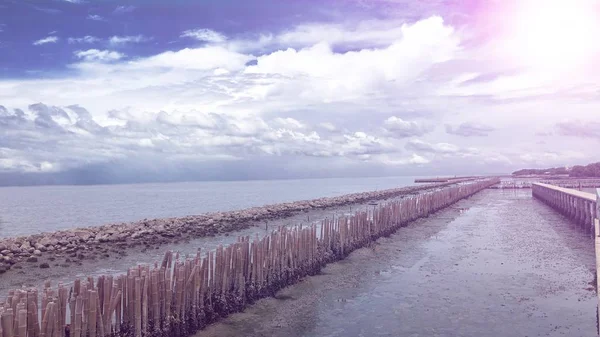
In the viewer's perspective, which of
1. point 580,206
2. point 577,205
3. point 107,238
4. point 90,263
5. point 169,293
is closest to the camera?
point 169,293

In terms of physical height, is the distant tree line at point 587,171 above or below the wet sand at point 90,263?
above

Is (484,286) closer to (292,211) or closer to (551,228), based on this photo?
(551,228)

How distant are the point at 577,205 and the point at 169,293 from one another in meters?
29.8

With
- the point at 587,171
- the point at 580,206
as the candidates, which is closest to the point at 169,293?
the point at 580,206

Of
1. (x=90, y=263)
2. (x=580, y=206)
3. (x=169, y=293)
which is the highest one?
(x=580, y=206)

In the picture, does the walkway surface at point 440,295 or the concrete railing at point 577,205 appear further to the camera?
the concrete railing at point 577,205

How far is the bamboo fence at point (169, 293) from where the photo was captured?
732 cm

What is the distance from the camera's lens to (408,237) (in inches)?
1001

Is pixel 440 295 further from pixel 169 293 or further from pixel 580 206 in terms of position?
pixel 580 206

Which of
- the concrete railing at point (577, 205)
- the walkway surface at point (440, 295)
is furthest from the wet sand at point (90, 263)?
the concrete railing at point (577, 205)

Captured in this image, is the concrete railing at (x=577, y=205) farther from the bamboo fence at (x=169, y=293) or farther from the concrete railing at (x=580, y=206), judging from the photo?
the bamboo fence at (x=169, y=293)

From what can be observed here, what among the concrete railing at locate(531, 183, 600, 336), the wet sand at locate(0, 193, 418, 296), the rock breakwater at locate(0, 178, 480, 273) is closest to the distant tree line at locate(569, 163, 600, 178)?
the concrete railing at locate(531, 183, 600, 336)

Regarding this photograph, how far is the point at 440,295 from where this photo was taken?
531 inches

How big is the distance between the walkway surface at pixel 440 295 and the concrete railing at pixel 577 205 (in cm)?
391
